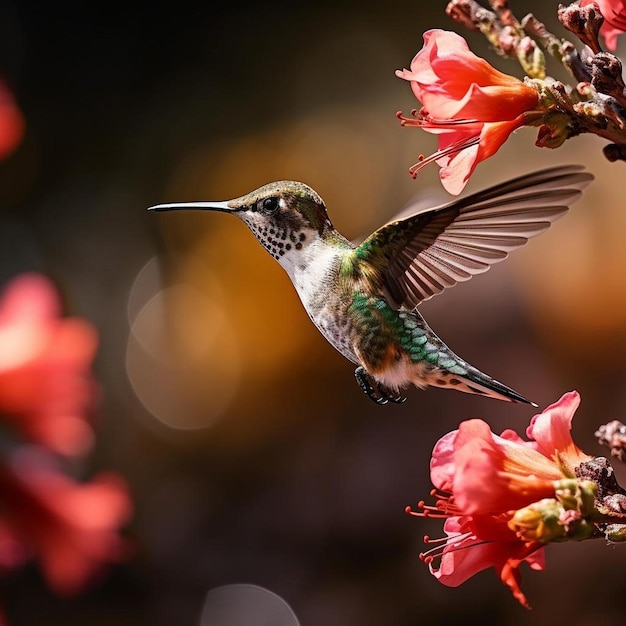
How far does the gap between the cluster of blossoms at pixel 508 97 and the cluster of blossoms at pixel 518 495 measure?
0.13 metres

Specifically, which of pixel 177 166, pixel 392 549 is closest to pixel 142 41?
pixel 177 166

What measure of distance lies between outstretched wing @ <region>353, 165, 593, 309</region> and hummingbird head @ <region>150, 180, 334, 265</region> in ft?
0.14

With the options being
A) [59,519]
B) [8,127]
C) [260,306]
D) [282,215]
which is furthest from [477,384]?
[260,306]

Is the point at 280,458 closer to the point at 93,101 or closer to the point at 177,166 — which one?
the point at 177,166

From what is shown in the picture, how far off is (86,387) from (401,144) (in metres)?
1.70

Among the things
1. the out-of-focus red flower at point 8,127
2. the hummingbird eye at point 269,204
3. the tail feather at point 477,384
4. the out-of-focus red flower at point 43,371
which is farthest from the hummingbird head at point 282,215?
the out-of-focus red flower at point 43,371

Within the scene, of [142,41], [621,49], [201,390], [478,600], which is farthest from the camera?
[142,41]

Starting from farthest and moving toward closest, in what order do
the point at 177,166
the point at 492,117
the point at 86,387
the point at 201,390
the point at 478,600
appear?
the point at 177,166
the point at 201,390
the point at 478,600
the point at 86,387
the point at 492,117

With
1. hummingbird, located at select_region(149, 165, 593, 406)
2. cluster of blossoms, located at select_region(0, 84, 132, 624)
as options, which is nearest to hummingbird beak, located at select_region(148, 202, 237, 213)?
hummingbird, located at select_region(149, 165, 593, 406)

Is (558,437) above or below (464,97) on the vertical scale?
below

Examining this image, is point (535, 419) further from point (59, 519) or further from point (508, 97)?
point (59, 519)

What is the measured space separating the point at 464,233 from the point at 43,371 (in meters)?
0.45

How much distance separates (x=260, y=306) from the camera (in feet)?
7.59

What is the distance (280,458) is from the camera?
7.30 ft
